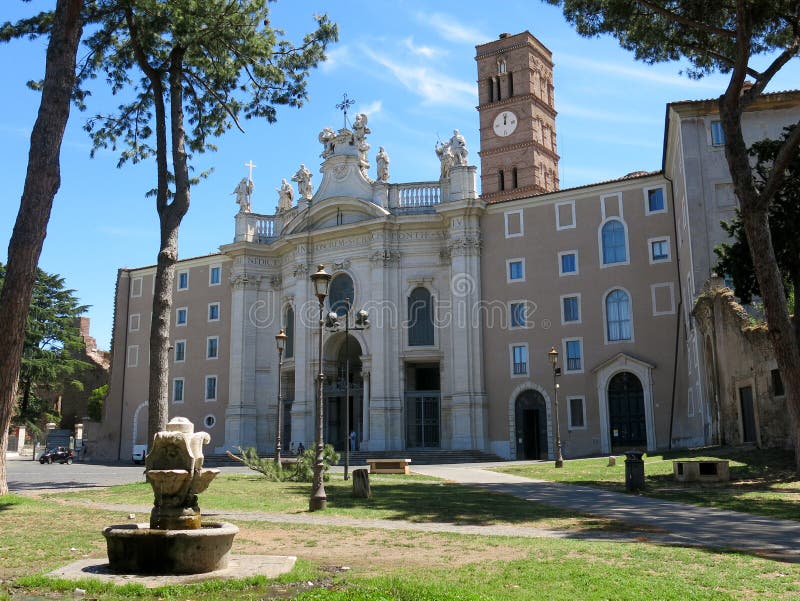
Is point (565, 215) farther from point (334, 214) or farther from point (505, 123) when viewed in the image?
point (505, 123)

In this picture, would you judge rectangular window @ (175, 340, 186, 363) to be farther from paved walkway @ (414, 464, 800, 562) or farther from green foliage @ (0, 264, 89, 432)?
paved walkway @ (414, 464, 800, 562)

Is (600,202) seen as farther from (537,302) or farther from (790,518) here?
(790,518)

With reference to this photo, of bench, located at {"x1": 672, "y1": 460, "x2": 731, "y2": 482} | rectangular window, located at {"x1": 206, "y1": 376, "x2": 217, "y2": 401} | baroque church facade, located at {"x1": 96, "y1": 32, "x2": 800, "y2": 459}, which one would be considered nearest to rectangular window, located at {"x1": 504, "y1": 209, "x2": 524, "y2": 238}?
baroque church facade, located at {"x1": 96, "y1": 32, "x2": 800, "y2": 459}

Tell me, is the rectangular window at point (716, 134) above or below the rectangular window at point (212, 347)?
above

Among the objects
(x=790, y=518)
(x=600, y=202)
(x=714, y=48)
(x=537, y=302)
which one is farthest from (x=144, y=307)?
(x=790, y=518)

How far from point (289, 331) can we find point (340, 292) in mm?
4416

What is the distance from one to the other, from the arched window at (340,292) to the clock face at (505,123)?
77.3 ft

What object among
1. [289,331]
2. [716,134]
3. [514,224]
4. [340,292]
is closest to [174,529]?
[716,134]

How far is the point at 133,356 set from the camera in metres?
53.6

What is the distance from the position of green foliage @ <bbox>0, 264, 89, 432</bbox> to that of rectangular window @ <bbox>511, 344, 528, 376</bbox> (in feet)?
114

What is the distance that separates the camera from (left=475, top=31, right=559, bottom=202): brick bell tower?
60.5 meters

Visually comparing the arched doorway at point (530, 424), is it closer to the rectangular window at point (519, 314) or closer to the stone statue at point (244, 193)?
the rectangular window at point (519, 314)

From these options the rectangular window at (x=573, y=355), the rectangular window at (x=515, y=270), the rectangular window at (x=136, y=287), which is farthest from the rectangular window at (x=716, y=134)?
the rectangular window at (x=136, y=287)

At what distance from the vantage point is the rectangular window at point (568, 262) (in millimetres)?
38631
